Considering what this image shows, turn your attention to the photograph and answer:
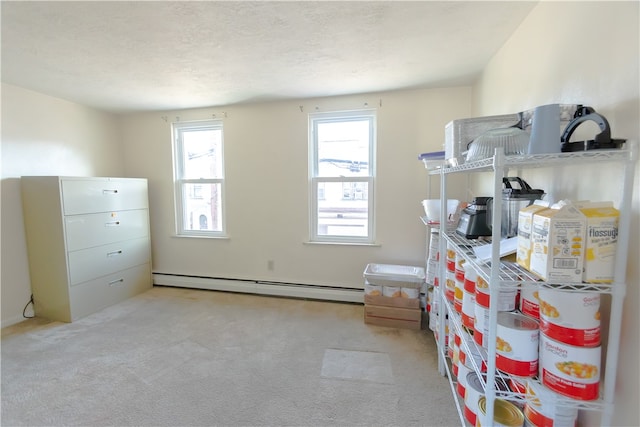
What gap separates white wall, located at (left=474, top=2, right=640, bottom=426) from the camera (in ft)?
3.06

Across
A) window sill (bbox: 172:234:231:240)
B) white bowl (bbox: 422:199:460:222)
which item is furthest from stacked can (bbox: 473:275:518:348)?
window sill (bbox: 172:234:231:240)

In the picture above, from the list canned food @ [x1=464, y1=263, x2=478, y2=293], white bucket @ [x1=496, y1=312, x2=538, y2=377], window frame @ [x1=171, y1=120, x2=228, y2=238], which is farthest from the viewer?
window frame @ [x1=171, y1=120, x2=228, y2=238]

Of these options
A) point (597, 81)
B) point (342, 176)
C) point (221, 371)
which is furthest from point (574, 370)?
point (342, 176)

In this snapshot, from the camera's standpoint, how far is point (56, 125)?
302 centimetres

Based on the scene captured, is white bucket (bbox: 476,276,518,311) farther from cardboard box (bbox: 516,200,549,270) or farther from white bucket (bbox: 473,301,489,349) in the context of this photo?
cardboard box (bbox: 516,200,549,270)

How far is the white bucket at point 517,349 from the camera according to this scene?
1.04 m

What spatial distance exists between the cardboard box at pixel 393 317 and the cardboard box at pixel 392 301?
0.09 ft

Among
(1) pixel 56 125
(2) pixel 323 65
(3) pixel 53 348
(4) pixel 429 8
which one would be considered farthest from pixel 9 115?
(4) pixel 429 8

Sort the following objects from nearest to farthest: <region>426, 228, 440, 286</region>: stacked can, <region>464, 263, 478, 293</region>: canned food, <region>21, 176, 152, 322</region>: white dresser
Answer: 1. <region>464, 263, 478, 293</region>: canned food
2. <region>426, 228, 440, 286</region>: stacked can
3. <region>21, 176, 152, 322</region>: white dresser

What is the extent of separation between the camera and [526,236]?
3.23ft

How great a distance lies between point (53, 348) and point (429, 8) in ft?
11.9

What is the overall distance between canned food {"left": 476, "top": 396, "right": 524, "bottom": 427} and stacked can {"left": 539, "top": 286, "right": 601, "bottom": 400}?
38cm

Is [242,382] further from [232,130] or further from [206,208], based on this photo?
[232,130]

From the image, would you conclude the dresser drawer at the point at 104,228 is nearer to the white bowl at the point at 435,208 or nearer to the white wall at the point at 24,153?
the white wall at the point at 24,153
